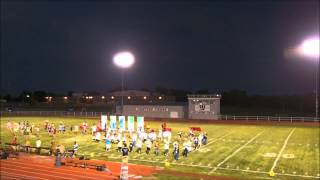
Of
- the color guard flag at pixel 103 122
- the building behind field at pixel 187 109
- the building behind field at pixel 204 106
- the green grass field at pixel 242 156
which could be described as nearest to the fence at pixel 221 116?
the building behind field at pixel 204 106

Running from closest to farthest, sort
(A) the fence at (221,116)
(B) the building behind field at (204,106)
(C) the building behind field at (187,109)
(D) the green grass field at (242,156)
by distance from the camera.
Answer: (D) the green grass field at (242,156), (A) the fence at (221,116), (B) the building behind field at (204,106), (C) the building behind field at (187,109)

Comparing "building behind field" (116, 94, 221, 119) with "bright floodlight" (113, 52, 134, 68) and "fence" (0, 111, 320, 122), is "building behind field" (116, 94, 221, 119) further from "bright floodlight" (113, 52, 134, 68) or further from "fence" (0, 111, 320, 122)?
"bright floodlight" (113, 52, 134, 68)

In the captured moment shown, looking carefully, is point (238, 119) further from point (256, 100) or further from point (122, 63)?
point (256, 100)

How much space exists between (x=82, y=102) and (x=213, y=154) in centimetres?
10038

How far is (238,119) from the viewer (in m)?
70.7

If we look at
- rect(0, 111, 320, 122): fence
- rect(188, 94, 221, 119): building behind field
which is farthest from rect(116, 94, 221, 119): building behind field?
rect(0, 111, 320, 122): fence

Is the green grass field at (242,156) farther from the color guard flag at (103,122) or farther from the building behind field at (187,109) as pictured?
the building behind field at (187,109)

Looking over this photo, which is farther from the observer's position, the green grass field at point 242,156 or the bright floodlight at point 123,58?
the bright floodlight at point 123,58

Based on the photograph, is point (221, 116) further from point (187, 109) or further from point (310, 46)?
point (310, 46)

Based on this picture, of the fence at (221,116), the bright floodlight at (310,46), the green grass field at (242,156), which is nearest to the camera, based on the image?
the green grass field at (242,156)

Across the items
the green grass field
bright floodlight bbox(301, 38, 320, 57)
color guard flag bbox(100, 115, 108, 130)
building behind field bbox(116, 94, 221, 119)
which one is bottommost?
the green grass field

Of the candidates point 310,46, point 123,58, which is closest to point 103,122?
point 123,58

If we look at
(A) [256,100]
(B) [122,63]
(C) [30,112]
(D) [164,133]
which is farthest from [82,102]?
(D) [164,133]

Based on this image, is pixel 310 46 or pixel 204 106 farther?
pixel 204 106
